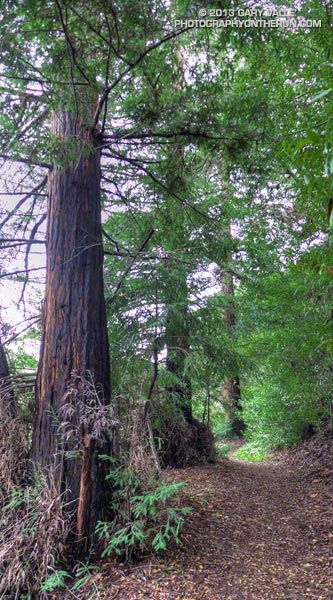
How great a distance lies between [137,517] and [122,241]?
3.79 metres

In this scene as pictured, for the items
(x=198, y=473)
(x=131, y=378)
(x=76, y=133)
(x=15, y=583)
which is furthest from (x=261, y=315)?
(x=15, y=583)

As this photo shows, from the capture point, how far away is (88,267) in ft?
14.5

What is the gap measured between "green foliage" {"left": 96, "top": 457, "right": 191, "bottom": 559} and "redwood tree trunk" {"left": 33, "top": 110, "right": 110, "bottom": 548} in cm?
17

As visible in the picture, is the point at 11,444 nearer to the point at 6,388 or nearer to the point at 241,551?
the point at 6,388

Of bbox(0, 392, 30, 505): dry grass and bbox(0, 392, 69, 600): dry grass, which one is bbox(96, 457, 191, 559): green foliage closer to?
bbox(0, 392, 69, 600): dry grass

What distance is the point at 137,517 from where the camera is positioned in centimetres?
368

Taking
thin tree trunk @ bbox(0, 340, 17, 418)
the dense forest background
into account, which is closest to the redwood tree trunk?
the dense forest background

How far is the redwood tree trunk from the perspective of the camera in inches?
151

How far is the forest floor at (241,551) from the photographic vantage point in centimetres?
327

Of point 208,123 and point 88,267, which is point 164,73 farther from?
point 88,267

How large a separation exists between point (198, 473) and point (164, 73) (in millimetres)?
5166

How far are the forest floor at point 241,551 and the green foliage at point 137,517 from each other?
141 millimetres

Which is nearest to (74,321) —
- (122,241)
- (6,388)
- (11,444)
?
(6,388)

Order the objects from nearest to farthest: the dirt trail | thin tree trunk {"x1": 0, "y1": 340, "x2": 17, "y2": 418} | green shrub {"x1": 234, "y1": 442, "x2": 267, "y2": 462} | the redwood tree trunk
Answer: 1. the dirt trail
2. the redwood tree trunk
3. thin tree trunk {"x1": 0, "y1": 340, "x2": 17, "y2": 418}
4. green shrub {"x1": 234, "y1": 442, "x2": 267, "y2": 462}
